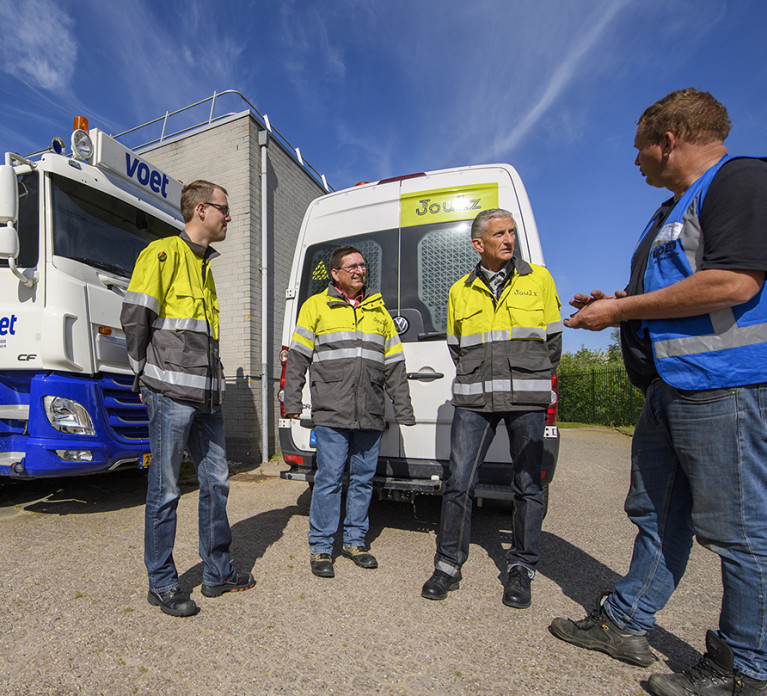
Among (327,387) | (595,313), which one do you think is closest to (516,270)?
(595,313)

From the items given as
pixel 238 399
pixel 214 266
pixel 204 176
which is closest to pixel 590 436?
pixel 238 399

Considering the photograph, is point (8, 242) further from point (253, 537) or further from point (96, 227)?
point (253, 537)

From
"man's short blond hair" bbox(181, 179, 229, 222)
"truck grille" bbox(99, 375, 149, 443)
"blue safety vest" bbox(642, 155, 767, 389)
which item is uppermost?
"man's short blond hair" bbox(181, 179, 229, 222)

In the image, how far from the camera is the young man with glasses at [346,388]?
292 centimetres

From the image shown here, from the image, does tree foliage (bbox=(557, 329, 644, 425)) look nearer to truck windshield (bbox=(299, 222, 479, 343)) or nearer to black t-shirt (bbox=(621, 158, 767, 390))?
truck windshield (bbox=(299, 222, 479, 343))

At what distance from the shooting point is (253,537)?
346cm

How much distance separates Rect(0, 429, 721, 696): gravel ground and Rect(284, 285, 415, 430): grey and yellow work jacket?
0.97 meters

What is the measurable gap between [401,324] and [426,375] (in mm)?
430

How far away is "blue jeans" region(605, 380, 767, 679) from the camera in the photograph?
152 cm

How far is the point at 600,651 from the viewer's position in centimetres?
197

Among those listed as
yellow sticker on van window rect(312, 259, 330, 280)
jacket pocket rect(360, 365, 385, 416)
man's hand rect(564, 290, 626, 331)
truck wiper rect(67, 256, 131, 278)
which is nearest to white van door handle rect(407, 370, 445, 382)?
jacket pocket rect(360, 365, 385, 416)

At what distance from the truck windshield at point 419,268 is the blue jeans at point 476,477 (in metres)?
0.88

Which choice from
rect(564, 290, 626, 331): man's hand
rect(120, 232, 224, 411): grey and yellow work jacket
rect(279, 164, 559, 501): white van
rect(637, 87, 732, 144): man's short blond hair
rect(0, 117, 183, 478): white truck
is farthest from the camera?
rect(0, 117, 183, 478): white truck

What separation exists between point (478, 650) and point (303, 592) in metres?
1.00
